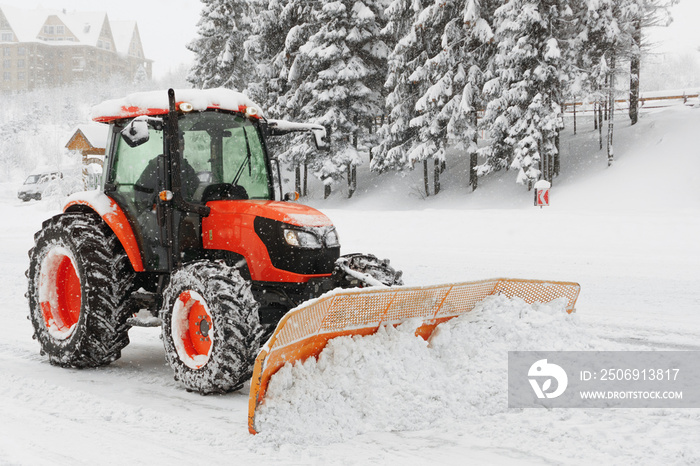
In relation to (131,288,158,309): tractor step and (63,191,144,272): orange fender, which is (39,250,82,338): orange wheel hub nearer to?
(63,191,144,272): orange fender

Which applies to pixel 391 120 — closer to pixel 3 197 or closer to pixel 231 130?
pixel 231 130

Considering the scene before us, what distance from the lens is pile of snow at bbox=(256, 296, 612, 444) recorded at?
4117 millimetres

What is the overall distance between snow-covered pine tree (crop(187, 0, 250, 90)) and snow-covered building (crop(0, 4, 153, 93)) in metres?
65.8

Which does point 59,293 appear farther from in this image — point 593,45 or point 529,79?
point 593,45

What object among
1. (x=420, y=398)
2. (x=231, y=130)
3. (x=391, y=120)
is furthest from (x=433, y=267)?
(x=391, y=120)

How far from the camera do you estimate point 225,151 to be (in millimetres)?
5695

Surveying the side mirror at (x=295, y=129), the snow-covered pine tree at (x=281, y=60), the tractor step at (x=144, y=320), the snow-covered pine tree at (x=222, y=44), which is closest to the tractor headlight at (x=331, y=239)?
the side mirror at (x=295, y=129)

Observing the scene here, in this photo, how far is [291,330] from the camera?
4254 mm

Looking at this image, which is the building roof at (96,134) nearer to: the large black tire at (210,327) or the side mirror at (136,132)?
the side mirror at (136,132)

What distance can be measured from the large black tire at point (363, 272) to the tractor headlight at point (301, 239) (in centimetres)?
31

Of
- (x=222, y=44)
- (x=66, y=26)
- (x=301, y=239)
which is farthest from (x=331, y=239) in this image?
(x=66, y=26)

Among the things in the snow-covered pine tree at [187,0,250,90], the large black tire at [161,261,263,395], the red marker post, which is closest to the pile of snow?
the large black tire at [161,261,263,395]

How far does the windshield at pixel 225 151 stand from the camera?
218 inches

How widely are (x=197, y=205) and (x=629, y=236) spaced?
10723 millimetres
